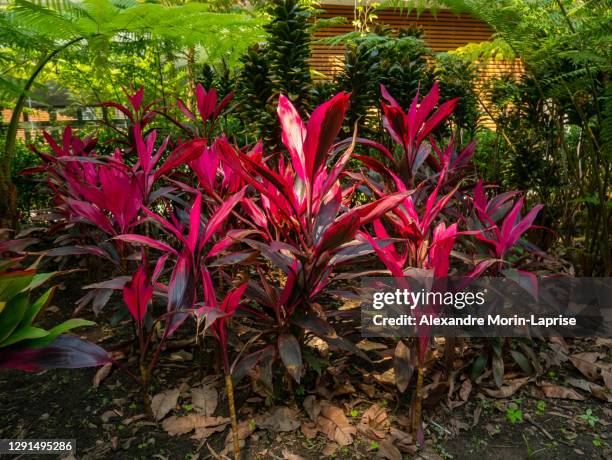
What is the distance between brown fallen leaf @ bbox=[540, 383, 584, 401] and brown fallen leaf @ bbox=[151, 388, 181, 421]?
140 cm

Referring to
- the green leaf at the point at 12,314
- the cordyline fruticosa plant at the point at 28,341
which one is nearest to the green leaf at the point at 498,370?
the cordyline fruticosa plant at the point at 28,341

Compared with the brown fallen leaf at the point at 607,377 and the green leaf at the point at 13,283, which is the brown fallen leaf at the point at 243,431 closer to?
the green leaf at the point at 13,283

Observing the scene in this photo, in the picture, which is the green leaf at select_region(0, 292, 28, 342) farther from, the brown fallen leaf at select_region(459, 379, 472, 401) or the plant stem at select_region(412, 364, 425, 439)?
the brown fallen leaf at select_region(459, 379, 472, 401)

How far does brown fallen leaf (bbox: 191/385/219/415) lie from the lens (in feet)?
5.27

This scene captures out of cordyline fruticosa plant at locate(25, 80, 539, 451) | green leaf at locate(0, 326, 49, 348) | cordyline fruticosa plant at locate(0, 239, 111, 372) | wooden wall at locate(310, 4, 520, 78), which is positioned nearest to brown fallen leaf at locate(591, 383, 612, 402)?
cordyline fruticosa plant at locate(25, 80, 539, 451)

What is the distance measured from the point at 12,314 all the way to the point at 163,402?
2.02ft

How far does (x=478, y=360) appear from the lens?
1749 mm

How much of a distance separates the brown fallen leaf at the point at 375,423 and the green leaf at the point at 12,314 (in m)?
1.09

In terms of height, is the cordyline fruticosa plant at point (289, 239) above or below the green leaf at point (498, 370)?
above

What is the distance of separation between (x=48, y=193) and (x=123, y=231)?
1.56 m

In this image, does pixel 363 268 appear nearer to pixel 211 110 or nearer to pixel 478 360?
pixel 478 360

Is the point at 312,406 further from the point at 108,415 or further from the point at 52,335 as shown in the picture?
the point at 52,335

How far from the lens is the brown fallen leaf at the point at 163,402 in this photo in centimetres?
158

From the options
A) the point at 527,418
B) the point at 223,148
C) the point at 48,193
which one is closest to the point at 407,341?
the point at 527,418
